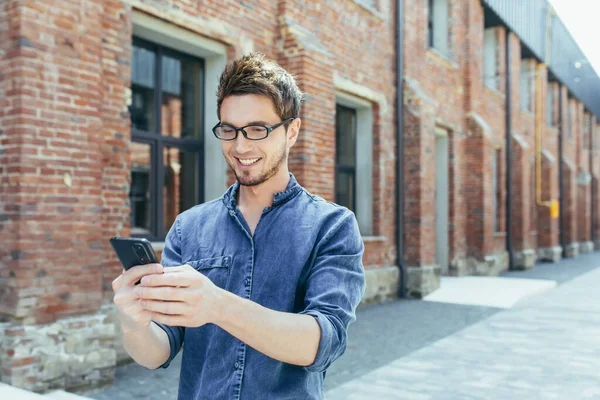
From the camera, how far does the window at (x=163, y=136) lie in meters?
6.32

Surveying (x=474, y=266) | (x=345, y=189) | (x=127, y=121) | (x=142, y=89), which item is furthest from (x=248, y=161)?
(x=474, y=266)

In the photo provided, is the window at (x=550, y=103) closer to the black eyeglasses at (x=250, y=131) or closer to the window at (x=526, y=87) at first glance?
the window at (x=526, y=87)

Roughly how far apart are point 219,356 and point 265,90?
0.75m

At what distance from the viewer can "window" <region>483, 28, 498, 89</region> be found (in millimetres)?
16562

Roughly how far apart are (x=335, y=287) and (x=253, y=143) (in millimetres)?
471

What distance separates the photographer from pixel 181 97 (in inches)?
270

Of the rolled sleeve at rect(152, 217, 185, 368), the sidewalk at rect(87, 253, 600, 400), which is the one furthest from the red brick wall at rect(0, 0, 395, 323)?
the rolled sleeve at rect(152, 217, 185, 368)

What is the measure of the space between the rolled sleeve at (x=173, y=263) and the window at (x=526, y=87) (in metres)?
20.3

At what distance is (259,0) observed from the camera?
753cm

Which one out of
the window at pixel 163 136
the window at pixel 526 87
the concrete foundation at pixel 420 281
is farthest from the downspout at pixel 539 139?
the window at pixel 163 136

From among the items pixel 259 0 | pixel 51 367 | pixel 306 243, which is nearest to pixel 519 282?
pixel 259 0

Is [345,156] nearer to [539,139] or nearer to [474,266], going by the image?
[474,266]

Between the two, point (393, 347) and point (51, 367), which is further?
point (393, 347)

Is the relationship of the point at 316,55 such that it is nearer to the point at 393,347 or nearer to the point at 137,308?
the point at 393,347
